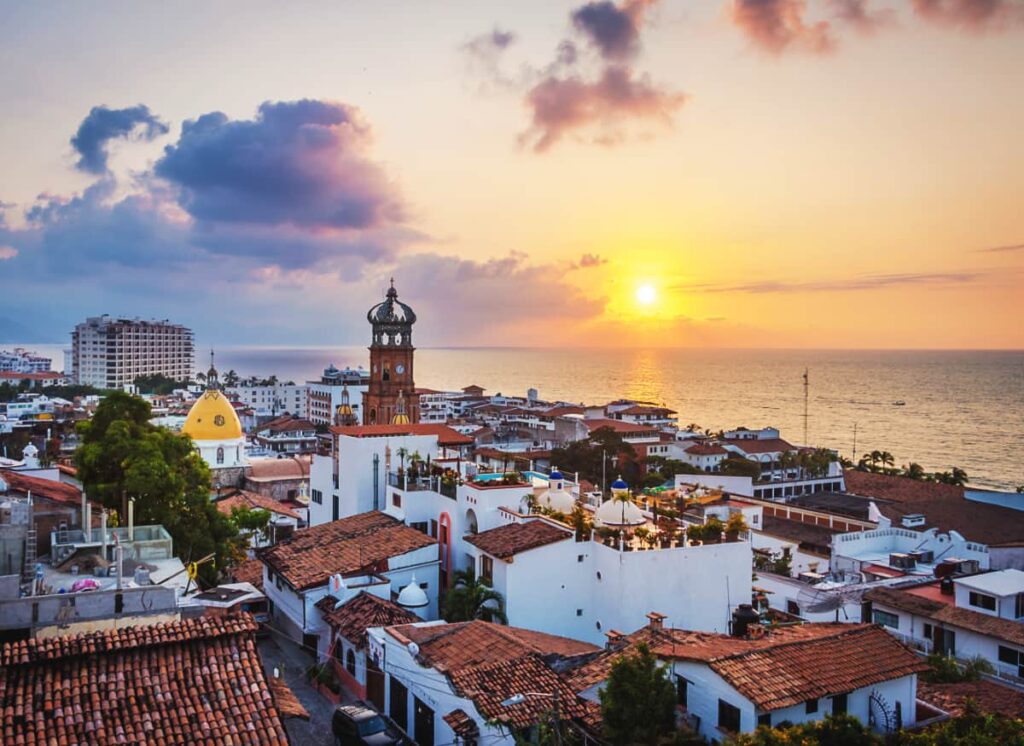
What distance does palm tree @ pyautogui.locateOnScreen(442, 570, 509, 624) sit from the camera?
21.1 meters

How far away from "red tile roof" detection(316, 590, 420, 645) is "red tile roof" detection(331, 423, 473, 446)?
378 inches

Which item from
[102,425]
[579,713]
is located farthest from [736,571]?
[102,425]

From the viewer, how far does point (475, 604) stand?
2117 cm

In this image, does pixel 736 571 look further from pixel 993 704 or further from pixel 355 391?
pixel 355 391

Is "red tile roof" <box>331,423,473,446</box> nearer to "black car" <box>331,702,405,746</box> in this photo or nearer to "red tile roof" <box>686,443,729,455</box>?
"black car" <box>331,702,405,746</box>

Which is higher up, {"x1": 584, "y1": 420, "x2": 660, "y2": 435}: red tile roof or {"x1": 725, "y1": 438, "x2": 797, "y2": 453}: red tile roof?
{"x1": 584, "y1": 420, "x2": 660, "y2": 435}: red tile roof

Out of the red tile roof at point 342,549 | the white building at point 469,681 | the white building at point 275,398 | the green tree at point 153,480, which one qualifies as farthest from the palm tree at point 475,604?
the white building at point 275,398

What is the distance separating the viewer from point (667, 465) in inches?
2712

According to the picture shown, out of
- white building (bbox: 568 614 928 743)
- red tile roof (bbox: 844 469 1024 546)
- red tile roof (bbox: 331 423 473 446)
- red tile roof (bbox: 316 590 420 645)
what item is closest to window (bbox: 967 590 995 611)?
white building (bbox: 568 614 928 743)

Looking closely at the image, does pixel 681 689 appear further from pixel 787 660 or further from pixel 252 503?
pixel 252 503

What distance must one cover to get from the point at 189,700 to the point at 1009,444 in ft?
387

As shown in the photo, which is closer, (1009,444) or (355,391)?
(1009,444)

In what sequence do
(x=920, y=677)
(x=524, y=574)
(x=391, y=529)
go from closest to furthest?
(x=920, y=677) → (x=524, y=574) → (x=391, y=529)

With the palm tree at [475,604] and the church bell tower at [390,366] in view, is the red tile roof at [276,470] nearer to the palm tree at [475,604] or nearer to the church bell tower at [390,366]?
the church bell tower at [390,366]
